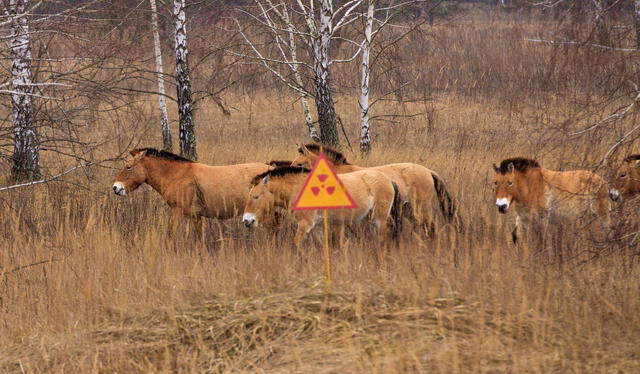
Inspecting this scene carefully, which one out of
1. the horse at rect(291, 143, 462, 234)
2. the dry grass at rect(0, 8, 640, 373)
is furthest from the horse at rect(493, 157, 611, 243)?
the horse at rect(291, 143, 462, 234)

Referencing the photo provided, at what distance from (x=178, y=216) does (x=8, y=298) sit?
11.1 ft

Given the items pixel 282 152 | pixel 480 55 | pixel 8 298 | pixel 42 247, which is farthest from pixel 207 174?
pixel 480 55

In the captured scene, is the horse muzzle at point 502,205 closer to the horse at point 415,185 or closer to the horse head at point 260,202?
the horse at point 415,185

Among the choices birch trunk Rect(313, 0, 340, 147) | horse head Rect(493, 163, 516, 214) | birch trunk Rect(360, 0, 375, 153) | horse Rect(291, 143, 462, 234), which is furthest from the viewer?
birch trunk Rect(360, 0, 375, 153)

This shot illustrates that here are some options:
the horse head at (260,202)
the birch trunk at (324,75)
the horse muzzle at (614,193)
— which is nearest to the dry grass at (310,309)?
the horse head at (260,202)

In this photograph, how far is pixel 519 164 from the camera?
10062mm

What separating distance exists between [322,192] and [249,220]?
2.70 meters

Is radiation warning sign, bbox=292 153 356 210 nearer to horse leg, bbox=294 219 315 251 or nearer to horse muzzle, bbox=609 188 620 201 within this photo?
horse muzzle, bbox=609 188 620 201

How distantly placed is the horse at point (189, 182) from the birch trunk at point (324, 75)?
5.26 metres

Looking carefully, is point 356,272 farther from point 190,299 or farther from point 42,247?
point 42,247

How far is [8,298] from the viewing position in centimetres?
796

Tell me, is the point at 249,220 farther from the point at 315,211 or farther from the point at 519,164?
the point at 519,164

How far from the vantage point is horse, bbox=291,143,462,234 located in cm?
1048

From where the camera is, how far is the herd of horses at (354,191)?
9750 mm
